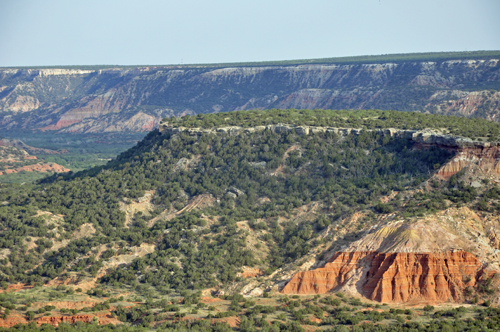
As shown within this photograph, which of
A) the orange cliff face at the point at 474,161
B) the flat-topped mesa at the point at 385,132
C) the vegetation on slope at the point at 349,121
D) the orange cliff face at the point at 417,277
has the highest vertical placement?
the vegetation on slope at the point at 349,121

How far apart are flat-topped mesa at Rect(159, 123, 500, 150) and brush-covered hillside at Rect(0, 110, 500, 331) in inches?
9.7

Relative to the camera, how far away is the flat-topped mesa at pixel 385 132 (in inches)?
2657

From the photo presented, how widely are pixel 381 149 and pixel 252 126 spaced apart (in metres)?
19.8

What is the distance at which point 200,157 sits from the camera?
8412cm

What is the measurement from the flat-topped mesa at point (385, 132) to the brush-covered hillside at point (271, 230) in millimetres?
246

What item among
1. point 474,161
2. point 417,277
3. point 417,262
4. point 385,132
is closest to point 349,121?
point 385,132

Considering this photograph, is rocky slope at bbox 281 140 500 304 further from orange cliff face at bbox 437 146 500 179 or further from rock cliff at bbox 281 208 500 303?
orange cliff face at bbox 437 146 500 179

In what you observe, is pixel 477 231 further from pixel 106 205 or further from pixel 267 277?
pixel 106 205

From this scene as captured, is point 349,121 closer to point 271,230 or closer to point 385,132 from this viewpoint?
point 385,132

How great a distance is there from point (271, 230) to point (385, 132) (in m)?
21.8

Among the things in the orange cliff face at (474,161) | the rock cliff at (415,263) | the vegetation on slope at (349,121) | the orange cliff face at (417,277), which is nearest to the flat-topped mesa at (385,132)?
the orange cliff face at (474,161)

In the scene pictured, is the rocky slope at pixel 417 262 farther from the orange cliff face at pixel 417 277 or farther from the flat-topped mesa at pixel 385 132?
the flat-topped mesa at pixel 385 132

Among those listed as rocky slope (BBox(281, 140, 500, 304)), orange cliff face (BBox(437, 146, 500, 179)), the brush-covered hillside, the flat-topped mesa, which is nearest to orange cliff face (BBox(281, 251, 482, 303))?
rocky slope (BBox(281, 140, 500, 304))

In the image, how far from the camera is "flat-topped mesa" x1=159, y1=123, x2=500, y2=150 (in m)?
67.5
